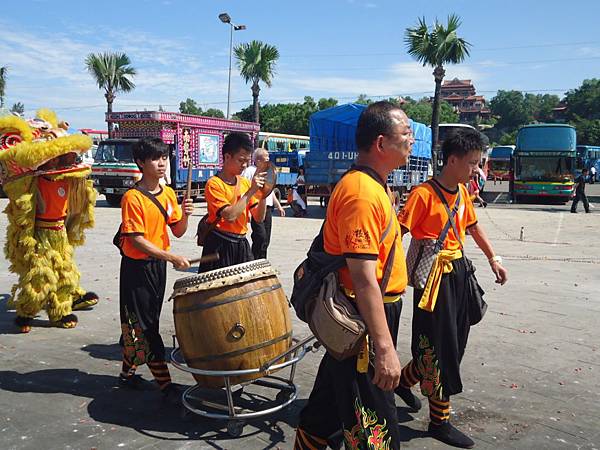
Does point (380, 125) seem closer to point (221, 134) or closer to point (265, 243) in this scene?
point (265, 243)

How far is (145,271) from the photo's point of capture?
13.6ft

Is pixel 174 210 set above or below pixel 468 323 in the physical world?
above

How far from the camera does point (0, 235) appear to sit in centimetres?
1191

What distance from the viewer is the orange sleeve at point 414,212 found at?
3.71m

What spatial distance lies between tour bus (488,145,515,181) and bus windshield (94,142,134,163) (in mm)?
36027

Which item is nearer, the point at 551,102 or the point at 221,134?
the point at 221,134

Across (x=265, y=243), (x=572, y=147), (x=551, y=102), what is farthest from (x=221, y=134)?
(x=551, y=102)

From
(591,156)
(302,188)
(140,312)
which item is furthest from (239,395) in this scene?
(591,156)

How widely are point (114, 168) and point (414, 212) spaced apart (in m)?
17.5

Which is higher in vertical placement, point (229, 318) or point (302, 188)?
point (302, 188)

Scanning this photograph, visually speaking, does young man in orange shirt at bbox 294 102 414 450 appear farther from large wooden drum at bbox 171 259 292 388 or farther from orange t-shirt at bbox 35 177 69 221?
orange t-shirt at bbox 35 177 69 221

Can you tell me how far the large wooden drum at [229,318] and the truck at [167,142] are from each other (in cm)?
1563

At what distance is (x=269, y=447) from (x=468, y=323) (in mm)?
1448

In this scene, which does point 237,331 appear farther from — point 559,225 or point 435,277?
point 559,225
